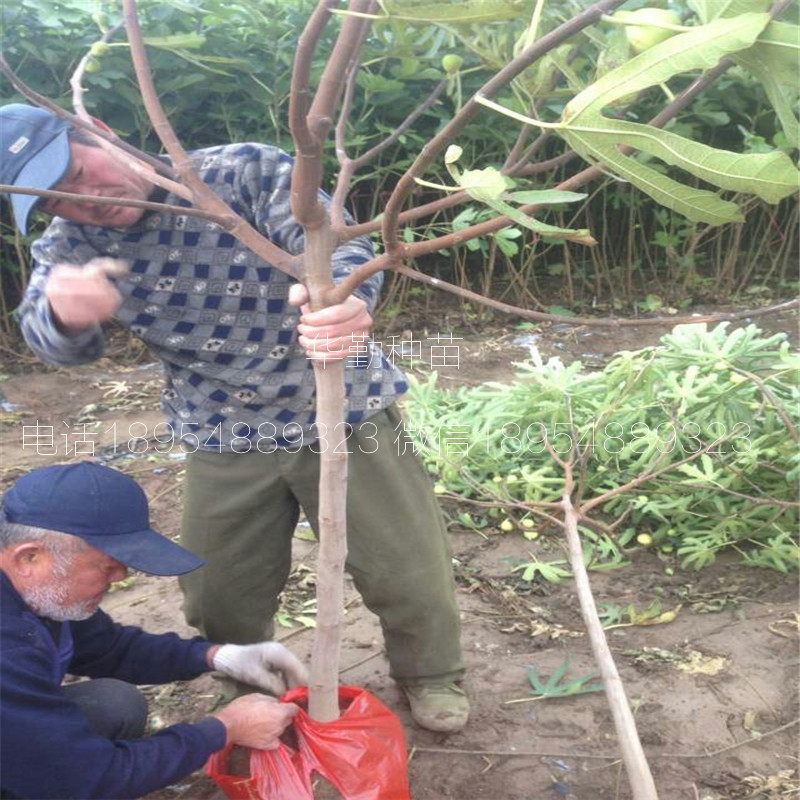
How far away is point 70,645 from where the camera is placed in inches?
70.2

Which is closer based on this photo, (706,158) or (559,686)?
(706,158)

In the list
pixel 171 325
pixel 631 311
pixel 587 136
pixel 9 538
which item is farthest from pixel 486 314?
pixel 587 136

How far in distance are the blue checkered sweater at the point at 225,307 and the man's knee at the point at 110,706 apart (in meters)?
0.56

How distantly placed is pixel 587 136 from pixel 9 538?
46.9 inches

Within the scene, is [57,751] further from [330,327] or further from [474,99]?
[474,99]

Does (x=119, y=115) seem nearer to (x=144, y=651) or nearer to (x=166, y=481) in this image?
(x=166, y=481)

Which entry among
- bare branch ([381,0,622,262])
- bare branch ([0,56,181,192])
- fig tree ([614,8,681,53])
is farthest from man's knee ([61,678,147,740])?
fig tree ([614,8,681,53])

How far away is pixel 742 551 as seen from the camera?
2.83 metres

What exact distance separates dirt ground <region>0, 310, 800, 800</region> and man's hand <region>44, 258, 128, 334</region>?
1125 millimetres

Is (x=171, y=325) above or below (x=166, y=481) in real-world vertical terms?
above

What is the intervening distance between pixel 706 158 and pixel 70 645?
1.51 m

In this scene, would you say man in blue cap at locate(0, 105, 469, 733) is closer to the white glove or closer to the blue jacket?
the white glove

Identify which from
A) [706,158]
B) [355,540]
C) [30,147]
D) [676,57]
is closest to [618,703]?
[355,540]

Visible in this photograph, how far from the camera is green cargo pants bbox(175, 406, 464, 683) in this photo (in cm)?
203
